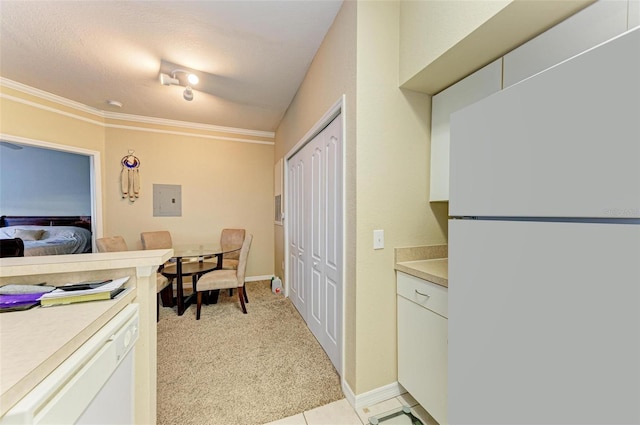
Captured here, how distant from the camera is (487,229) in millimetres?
736

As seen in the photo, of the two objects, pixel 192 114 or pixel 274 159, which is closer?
pixel 192 114

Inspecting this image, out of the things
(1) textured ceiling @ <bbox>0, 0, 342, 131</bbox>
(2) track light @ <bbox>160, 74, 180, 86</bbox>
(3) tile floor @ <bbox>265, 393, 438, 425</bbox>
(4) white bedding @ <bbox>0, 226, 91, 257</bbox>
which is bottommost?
(3) tile floor @ <bbox>265, 393, 438, 425</bbox>

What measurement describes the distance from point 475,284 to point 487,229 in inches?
7.2

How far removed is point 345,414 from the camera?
1.46 meters

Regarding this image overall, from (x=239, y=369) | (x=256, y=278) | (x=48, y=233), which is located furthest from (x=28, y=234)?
(x=239, y=369)

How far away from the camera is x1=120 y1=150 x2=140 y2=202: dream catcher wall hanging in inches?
141

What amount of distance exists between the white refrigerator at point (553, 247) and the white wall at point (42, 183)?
6.35 metres

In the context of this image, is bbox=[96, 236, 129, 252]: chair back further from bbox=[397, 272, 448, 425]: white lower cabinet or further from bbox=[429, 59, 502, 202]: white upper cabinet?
bbox=[429, 59, 502, 202]: white upper cabinet

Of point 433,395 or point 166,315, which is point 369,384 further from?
point 166,315

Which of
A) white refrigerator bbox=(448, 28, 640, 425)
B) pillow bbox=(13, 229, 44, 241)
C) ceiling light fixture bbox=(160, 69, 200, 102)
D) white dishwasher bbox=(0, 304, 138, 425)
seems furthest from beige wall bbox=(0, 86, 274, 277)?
white refrigerator bbox=(448, 28, 640, 425)

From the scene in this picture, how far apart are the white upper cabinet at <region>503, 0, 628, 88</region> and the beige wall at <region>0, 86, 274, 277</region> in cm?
374

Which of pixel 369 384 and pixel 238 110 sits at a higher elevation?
pixel 238 110

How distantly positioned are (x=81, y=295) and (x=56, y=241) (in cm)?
438

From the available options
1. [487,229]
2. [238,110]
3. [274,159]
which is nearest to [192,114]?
[238,110]
